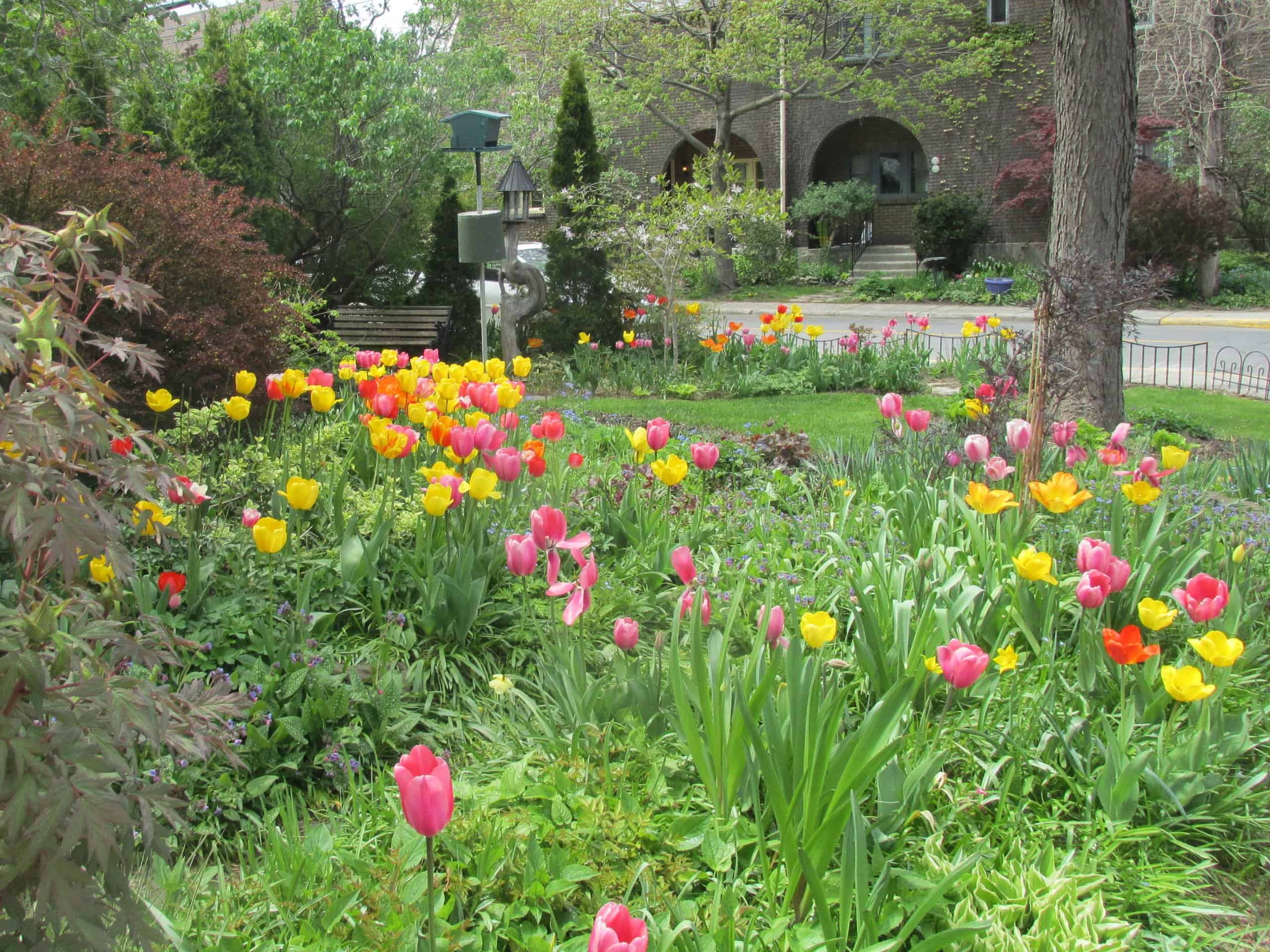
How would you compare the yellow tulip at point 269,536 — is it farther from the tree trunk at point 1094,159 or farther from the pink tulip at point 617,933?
the tree trunk at point 1094,159

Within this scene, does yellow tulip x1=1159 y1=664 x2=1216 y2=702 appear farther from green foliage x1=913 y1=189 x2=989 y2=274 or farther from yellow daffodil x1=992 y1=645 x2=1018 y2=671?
green foliage x1=913 y1=189 x2=989 y2=274

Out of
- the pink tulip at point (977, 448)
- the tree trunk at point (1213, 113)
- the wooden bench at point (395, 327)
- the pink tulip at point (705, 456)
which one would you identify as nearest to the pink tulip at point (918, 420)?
the pink tulip at point (977, 448)

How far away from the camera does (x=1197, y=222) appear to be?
19016 millimetres

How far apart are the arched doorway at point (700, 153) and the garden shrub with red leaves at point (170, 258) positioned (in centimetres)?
2472

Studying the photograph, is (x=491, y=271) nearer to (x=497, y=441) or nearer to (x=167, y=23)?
(x=497, y=441)

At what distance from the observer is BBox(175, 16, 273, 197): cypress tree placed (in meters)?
10.8

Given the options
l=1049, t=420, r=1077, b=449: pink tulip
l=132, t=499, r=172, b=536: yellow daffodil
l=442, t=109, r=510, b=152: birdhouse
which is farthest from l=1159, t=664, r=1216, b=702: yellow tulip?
l=442, t=109, r=510, b=152: birdhouse

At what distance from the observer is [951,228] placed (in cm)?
2441

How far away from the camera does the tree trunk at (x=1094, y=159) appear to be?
677 cm

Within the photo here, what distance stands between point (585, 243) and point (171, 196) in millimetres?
7383

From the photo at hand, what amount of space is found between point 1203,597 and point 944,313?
18.0 metres

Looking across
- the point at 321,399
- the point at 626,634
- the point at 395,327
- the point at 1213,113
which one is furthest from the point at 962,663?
the point at 1213,113

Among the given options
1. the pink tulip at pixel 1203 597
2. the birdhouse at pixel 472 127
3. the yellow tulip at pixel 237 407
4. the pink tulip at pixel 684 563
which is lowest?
the pink tulip at pixel 1203 597

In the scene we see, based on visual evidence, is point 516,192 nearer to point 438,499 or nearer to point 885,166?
point 438,499
